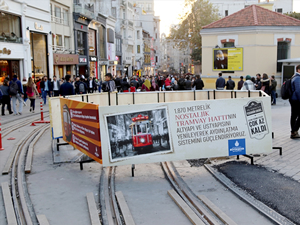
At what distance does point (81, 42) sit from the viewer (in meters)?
41.7

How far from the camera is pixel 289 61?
23609 mm

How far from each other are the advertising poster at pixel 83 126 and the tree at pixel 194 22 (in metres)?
46.5

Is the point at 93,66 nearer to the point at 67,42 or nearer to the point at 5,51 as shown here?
the point at 67,42

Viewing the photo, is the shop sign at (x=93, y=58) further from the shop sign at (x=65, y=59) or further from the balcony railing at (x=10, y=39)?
the balcony railing at (x=10, y=39)

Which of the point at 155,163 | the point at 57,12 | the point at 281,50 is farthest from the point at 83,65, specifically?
the point at 155,163

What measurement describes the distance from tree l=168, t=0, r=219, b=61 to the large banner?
47.3 m

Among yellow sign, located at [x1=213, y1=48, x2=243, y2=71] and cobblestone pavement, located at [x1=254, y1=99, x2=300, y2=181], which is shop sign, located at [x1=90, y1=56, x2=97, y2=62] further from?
cobblestone pavement, located at [x1=254, y1=99, x2=300, y2=181]

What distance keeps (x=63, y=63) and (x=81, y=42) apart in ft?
23.0

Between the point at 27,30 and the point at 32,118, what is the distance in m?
15.8

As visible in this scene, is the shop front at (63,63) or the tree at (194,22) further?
the tree at (194,22)

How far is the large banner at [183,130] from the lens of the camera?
6367 millimetres

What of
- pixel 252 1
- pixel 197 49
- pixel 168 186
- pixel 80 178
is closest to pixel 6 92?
pixel 80 178

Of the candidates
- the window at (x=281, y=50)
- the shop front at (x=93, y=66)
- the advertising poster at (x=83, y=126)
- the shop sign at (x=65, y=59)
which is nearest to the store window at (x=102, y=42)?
the shop front at (x=93, y=66)

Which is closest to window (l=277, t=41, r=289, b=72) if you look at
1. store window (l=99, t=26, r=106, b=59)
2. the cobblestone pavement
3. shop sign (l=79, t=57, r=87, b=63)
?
the cobblestone pavement
